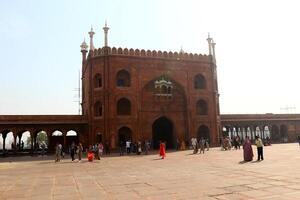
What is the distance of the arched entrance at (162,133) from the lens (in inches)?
1160

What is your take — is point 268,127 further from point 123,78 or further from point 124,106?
point 123,78

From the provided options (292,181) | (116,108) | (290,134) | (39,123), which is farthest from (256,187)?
(290,134)

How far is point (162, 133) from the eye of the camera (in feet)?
98.6

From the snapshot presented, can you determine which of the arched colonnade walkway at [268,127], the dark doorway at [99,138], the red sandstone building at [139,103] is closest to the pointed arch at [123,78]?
the red sandstone building at [139,103]

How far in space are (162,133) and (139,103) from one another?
14.4 feet

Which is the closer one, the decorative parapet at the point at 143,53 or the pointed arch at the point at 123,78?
the decorative parapet at the point at 143,53

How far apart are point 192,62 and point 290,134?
1614 cm

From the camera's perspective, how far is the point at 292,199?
5.79m

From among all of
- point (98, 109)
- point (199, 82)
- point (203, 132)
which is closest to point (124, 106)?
point (98, 109)

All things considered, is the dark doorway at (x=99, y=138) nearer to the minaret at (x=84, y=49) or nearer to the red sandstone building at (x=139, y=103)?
the red sandstone building at (x=139, y=103)

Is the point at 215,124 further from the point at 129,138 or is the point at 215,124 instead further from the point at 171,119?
the point at 129,138

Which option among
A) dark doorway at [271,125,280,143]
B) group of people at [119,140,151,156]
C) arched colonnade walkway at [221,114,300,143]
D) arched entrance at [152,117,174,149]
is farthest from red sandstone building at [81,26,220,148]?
dark doorway at [271,125,280,143]

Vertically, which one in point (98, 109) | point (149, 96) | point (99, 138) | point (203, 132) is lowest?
point (99, 138)

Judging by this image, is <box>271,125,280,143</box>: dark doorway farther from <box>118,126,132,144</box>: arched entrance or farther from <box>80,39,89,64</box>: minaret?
<box>80,39,89,64</box>: minaret
